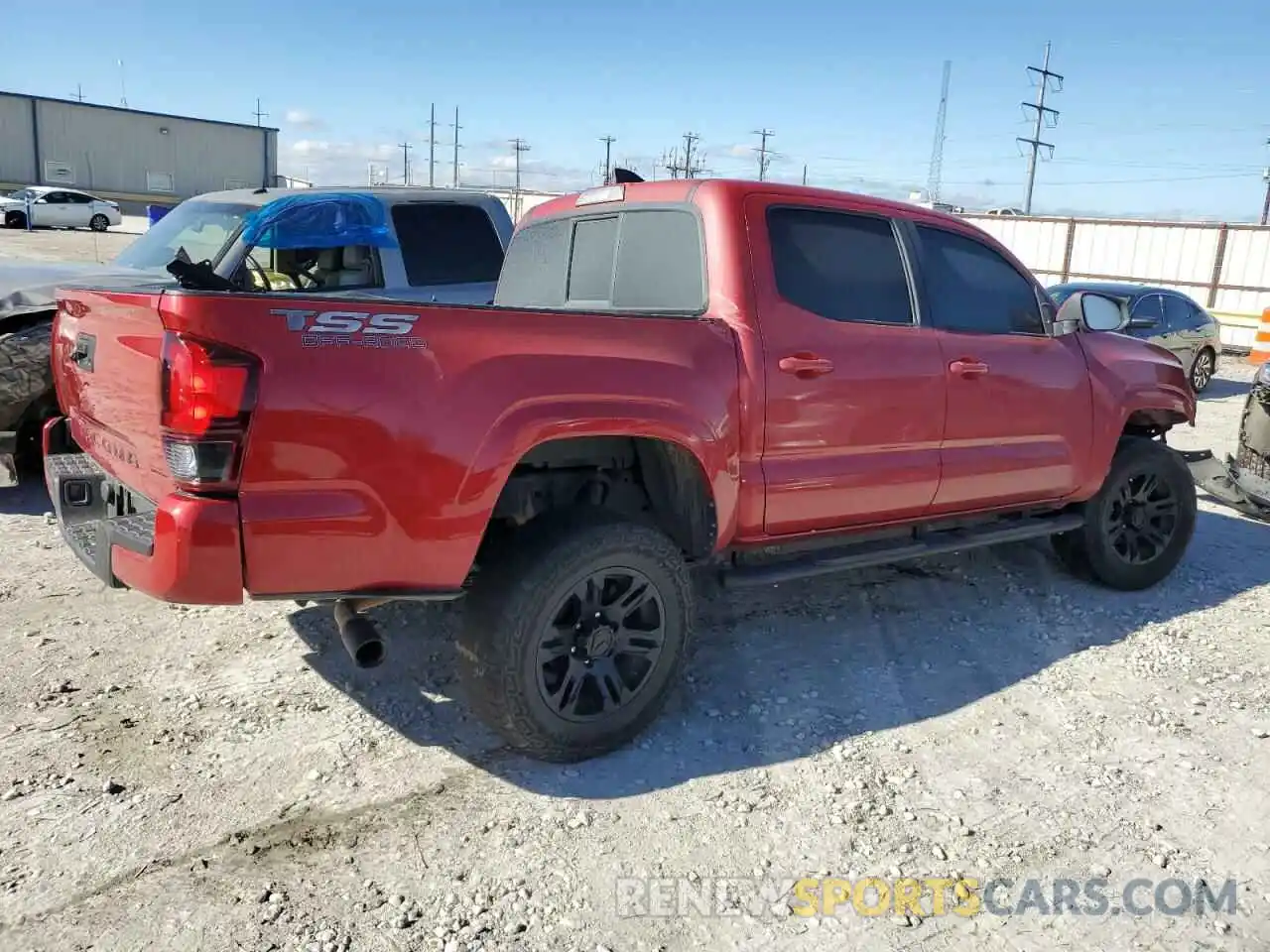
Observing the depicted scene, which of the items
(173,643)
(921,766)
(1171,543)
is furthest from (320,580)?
(1171,543)

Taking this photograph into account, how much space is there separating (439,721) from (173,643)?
1402mm

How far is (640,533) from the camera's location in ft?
11.2

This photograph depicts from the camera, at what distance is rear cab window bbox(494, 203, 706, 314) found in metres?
3.91

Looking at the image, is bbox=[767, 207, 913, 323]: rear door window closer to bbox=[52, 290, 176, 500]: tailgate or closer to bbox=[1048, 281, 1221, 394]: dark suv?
bbox=[52, 290, 176, 500]: tailgate

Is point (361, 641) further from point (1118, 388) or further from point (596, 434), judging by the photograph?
point (1118, 388)

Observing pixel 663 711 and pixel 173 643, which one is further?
pixel 173 643

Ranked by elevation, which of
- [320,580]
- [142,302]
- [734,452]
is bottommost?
[320,580]

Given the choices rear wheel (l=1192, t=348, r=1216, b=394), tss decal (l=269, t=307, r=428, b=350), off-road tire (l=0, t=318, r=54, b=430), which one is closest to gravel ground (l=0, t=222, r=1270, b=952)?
off-road tire (l=0, t=318, r=54, b=430)

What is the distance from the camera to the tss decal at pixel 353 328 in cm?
267

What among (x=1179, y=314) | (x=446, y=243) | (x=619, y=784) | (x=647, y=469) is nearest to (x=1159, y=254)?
(x=1179, y=314)

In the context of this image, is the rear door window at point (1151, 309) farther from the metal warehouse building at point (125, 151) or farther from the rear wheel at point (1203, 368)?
the metal warehouse building at point (125, 151)

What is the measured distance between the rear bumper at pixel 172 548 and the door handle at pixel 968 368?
310 centimetres

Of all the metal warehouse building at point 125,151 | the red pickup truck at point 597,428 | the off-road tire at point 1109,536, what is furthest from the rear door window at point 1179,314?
the metal warehouse building at point 125,151

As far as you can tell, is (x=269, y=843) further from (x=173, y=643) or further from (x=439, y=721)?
(x=173, y=643)
